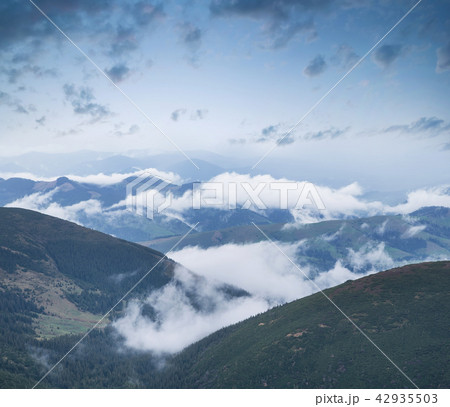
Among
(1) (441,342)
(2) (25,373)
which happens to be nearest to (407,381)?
(1) (441,342)

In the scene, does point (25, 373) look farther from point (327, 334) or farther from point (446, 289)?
point (446, 289)

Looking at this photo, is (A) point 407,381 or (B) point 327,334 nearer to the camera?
(A) point 407,381

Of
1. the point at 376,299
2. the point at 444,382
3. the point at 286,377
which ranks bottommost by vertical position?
the point at 286,377
